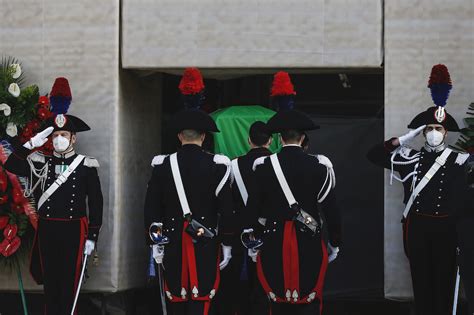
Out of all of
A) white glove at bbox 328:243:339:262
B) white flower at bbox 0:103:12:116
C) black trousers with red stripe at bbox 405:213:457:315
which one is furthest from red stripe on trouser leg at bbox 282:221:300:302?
white flower at bbox 0:103:12:116

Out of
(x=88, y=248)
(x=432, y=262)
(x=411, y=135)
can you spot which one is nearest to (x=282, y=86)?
(x=411, y=135)

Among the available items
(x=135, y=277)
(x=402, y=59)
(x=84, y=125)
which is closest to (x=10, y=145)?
(x=84, y=125)

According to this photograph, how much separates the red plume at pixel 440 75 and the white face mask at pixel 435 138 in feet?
1.23

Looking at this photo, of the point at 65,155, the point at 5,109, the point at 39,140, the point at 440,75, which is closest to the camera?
the point at 440,75

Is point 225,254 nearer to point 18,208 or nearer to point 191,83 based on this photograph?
point 191,83

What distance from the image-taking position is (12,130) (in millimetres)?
8391

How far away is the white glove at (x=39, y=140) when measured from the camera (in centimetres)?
799

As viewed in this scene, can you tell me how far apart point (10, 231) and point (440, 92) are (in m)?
3.54

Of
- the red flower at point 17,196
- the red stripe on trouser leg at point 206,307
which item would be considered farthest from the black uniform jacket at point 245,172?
the red flower at point 17,196

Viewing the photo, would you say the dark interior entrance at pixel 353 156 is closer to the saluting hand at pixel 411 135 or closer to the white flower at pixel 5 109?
the saluting hand at pixel 411 135

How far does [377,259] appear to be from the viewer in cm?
962

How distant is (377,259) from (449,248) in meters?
1.91

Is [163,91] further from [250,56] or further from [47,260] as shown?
[47,260]

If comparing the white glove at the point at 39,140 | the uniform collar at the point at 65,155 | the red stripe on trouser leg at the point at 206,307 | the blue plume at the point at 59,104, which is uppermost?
the blue plume at the point at 59,104
